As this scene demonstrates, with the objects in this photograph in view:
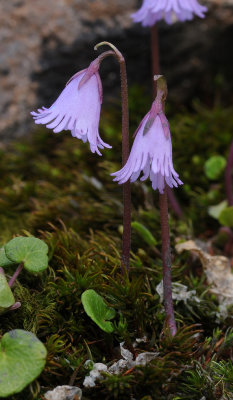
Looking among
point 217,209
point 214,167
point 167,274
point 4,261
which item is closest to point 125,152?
point 167,274

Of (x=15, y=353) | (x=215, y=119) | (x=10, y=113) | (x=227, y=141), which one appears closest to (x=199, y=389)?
(x=15, y=353)

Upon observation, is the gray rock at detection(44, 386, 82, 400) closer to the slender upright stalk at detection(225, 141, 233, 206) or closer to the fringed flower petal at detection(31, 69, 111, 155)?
the fringed flower petal at detection(31, 69, 111, 155)

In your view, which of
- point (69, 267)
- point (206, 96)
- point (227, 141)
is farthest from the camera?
point (206, 96)

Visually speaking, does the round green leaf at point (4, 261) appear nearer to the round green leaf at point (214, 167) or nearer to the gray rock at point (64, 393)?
the gray rock at point (64, 393)

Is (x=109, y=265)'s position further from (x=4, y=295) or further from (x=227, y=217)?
(x=227, y=217)

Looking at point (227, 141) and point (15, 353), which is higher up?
point (227, 141)

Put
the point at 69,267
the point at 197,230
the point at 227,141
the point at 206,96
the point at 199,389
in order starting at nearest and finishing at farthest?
1. the point at 199,389
2. the point at 69,267
3. the point at 197,230
4. the point at 227,141
5. the point at 206,96

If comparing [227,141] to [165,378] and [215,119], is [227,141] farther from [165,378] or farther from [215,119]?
[165,378]
